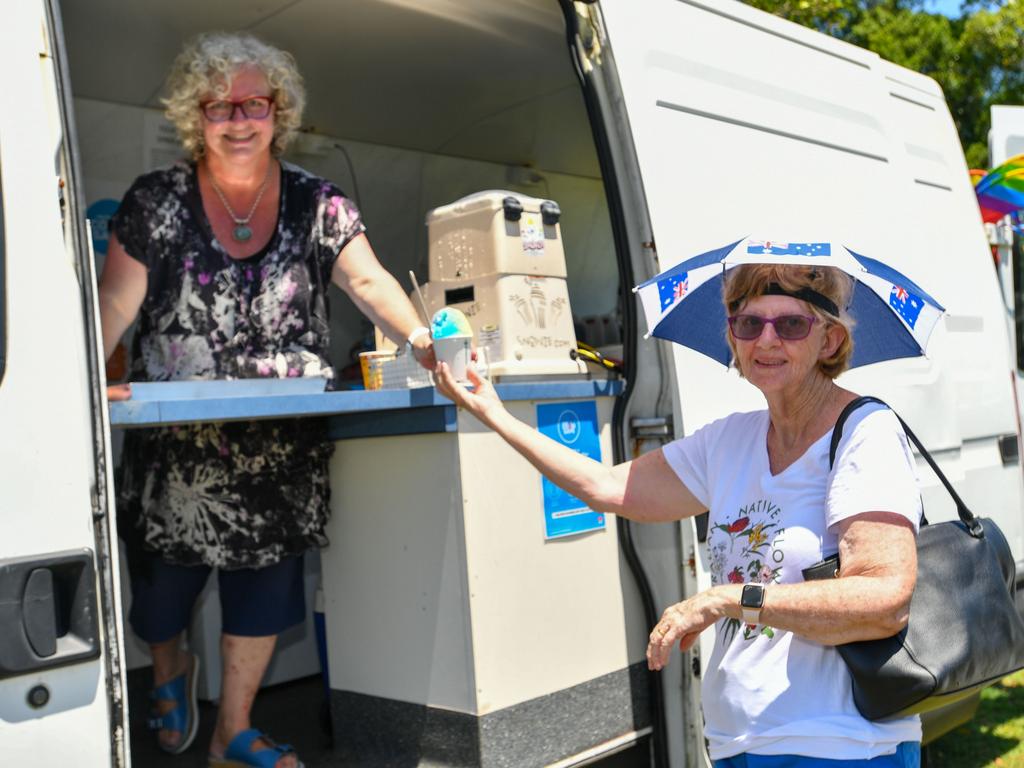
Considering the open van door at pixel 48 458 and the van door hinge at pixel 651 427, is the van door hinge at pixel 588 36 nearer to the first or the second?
the van door hinge at pixel 651 427

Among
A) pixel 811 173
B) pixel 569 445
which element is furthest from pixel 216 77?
pixel 811 173

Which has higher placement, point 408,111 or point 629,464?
point 408,111

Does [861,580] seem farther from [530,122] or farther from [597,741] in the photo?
[530,122]

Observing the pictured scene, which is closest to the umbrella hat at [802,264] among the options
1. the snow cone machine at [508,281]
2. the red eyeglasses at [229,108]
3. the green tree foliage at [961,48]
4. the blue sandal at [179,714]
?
the snow cone machine at [508,281]

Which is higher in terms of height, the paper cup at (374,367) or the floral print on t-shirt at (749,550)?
the paper cup at (374,367)

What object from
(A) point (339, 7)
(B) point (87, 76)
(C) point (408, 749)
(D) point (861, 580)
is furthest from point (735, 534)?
(B) point (87, 76)

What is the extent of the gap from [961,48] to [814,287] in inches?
478

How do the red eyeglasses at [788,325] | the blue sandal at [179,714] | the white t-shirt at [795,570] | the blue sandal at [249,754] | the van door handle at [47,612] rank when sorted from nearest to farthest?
the van door handle at [47,612] < the white t-shirt at [795,570] < the red eyeglasses at [788,325] < the blue sandal at [249,754] < the blue sandal at [179,714]

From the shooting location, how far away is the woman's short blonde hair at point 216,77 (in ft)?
9.66

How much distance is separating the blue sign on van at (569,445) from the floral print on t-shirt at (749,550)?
2.99 feet

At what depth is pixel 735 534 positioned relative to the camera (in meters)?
1.97

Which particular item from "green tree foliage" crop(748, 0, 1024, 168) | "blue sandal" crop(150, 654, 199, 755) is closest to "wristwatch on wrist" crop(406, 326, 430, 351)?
"blue sandal" crop(150, 654, 199, 755)

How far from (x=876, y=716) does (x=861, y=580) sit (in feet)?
0.81

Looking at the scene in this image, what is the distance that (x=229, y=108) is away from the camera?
2949 millimetres
